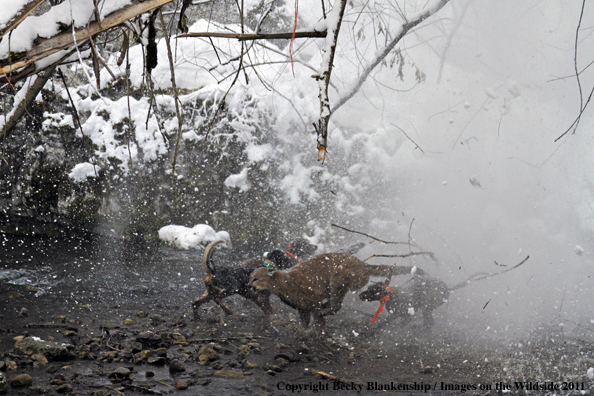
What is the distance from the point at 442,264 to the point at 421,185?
3463 millimetres

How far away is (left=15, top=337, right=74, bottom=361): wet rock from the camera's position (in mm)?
2955

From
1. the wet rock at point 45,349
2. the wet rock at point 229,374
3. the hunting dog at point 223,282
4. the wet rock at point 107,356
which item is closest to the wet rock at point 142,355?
the wet rock at point 107,356

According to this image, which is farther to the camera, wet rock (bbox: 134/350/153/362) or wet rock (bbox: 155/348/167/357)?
wet rock (bbox: 155/348/167/357)

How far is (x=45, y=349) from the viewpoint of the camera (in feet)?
9.75

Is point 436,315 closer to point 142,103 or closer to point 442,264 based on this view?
point 442,264

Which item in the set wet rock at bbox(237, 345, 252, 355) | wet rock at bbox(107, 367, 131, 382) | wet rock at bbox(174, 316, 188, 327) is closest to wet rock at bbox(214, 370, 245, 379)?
wet rock at bbox(237, 345, 252, 355)

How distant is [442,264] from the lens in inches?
380

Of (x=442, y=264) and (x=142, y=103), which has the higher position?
(x=142, y=103)

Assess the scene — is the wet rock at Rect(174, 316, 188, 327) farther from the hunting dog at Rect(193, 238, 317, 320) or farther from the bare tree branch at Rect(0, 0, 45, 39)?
the bare tree branch at Rect(0, 0, 45, 39)

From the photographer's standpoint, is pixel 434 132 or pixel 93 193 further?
pixel 434 132

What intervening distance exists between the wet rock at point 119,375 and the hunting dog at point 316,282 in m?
1.58

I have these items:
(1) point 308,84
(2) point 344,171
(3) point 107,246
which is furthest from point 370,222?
(3) point 107,246

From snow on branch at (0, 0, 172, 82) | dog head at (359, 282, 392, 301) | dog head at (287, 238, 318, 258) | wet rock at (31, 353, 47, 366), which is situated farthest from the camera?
dog head at (287, 238, 318, 258)

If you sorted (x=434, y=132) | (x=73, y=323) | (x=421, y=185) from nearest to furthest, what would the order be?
(x=73, y=323)
(x=421, y=185)
(x=434, y=132)
